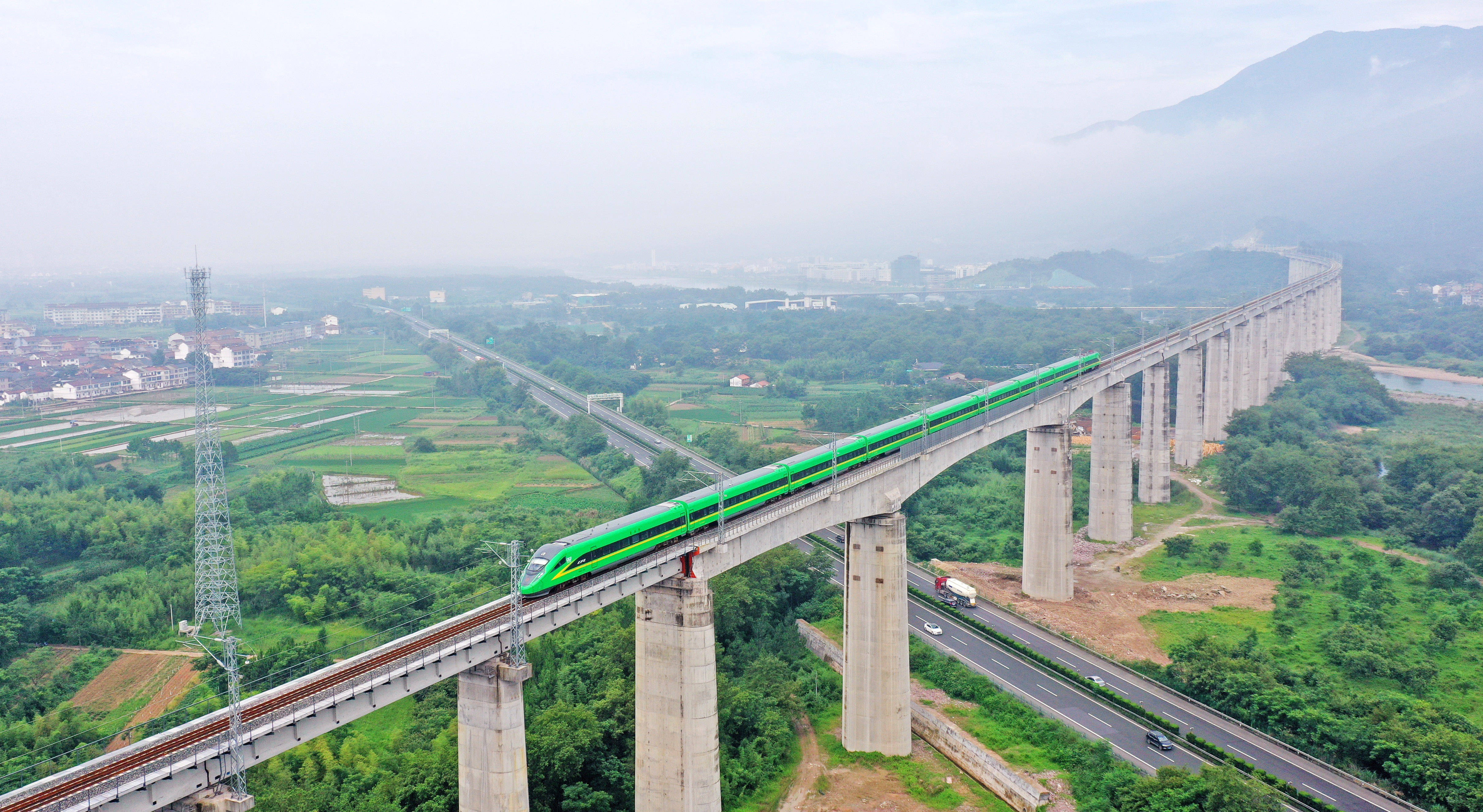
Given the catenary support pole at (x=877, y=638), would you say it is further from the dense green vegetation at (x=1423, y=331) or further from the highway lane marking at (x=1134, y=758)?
the dense green vegetation at (x=1423, y=331)

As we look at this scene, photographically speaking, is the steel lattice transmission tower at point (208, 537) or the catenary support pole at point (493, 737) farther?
the steel lattice transmission tower at point (208, 537)

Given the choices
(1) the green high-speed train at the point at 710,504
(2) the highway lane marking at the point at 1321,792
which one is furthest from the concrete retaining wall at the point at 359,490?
(2) the highway lane marking at the point at 1321,792

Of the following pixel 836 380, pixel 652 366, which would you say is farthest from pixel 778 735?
pixel 652 366

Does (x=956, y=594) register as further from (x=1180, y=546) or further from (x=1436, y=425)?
(x=1436, y=425)

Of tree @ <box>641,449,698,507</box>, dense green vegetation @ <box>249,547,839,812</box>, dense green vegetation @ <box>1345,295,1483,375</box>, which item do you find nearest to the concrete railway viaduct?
dense green vegetation @ <box>249,547,839,812</box>

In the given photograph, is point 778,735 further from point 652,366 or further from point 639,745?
point 652,366
